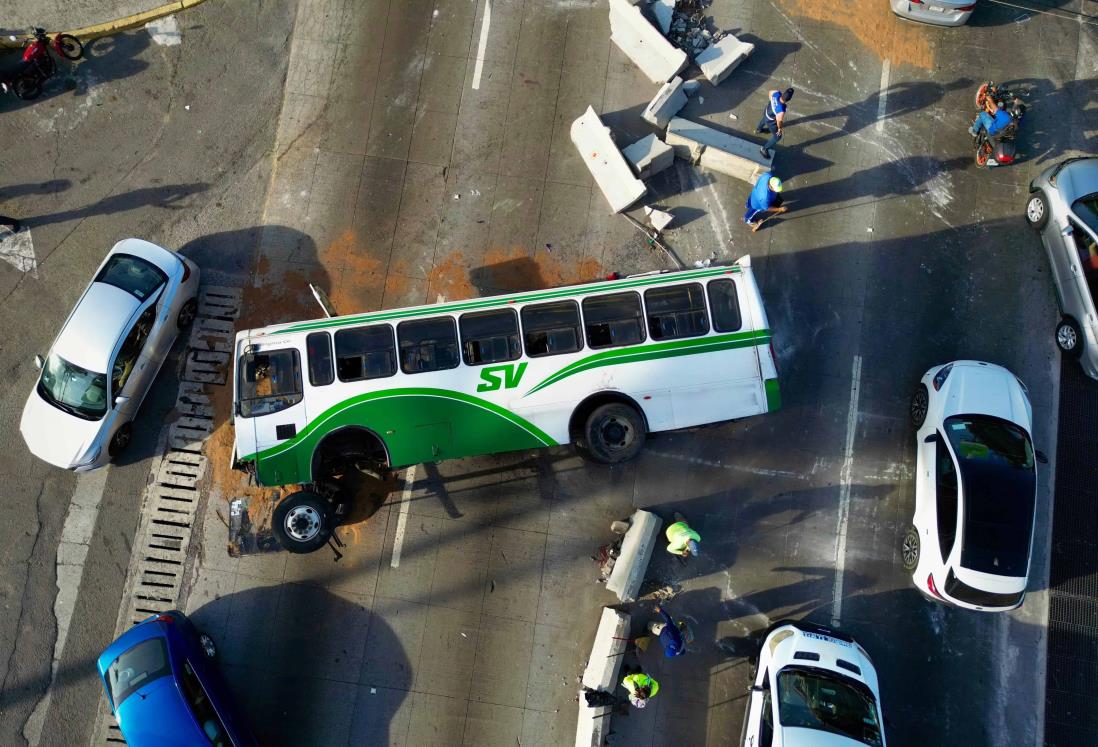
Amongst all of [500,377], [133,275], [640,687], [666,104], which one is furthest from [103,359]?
[666,104]

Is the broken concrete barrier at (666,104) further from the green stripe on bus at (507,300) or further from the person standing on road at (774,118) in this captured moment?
the green stripe on bus at (507,300)

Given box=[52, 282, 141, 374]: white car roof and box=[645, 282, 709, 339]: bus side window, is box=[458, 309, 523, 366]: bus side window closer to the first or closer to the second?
box=[645, 282, 709, 339]: bus side window

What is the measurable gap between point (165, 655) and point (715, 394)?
10.3m

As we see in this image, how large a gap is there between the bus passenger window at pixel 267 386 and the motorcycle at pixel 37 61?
8553 mm

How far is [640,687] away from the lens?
1107 centimetres

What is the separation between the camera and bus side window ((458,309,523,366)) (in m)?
10.1

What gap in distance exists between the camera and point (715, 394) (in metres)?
10.1

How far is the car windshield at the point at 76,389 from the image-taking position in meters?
11.5

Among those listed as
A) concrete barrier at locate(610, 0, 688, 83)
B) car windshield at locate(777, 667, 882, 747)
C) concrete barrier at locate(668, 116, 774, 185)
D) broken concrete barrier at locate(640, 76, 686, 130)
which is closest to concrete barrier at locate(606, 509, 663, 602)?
car windshield at locate(777, 667, 882, 747)

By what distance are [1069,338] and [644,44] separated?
10047 mm

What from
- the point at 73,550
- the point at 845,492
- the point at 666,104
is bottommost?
the point at 845,492

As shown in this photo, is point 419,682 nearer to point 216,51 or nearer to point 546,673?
point 546,673

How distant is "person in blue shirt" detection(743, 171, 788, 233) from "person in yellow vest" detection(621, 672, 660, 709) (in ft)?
28.2

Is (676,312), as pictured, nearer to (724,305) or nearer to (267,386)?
(724,305)
